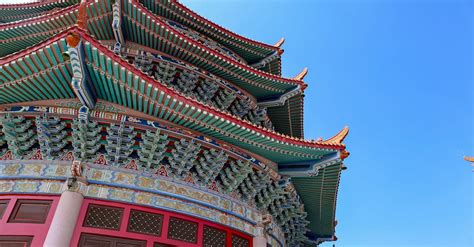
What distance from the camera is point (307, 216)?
44.9 feet

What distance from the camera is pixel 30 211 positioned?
7.76 m

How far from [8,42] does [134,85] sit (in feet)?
22.6

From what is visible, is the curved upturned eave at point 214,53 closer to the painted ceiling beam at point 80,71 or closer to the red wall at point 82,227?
the painted ceiling beam at point 80,71

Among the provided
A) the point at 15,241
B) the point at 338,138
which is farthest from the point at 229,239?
the point at 15,241

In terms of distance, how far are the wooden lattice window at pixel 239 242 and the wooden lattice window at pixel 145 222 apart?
218 cm

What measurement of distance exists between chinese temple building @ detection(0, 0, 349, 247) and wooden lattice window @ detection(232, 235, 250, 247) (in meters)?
0.03

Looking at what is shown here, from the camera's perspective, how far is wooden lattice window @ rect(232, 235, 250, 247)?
9.17 m

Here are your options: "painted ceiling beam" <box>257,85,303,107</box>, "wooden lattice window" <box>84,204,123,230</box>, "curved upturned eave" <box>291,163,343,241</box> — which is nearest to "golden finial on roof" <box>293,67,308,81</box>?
"painted ceiling beam" <box>257,85,303,107</box>

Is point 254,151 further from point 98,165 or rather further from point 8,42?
point 8,42

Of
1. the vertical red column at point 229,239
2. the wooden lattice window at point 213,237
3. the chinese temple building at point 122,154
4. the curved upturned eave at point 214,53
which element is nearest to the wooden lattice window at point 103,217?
the chinese temple building at point 122,154

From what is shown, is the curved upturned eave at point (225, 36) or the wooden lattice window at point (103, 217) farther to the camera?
the curved upturned eave at point (225, 36)

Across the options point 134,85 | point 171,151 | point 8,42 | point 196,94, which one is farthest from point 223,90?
point 8,42

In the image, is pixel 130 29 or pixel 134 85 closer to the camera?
pixel 134 85

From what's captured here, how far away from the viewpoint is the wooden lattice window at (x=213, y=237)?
866 centimetres
